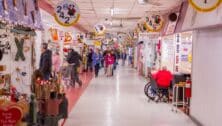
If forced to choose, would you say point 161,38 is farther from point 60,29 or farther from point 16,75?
point 16,75

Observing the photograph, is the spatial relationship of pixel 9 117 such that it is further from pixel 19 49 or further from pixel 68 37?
pixel 68 37

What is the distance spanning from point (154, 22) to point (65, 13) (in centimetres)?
641

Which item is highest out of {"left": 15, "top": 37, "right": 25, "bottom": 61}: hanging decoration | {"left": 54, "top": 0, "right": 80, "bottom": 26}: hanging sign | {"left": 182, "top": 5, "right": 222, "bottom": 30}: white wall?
{"left": 54, "top": 0, "right": 80, "bottom": 26}: hanging sign

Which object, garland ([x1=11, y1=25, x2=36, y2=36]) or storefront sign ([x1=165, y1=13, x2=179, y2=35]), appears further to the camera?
storefront sign ([x1=165, y1=13, x2=179, y2=35])

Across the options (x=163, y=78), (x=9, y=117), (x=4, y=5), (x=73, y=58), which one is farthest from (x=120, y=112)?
(x=73, y=58)

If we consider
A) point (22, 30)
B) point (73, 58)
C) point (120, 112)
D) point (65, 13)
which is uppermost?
point (65, 13)

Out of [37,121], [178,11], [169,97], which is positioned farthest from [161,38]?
[37,121]

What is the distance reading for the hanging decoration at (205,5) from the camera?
7258 millimetres

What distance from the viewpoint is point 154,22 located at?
17.0m

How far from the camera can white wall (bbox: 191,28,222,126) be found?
28.0ft

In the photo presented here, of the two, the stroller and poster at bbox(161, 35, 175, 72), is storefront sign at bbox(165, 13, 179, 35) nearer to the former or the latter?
poster at bbox(161, 35, 175, 72)

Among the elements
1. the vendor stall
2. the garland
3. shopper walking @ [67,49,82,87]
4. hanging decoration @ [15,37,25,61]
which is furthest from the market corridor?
the garland

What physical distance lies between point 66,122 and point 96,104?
326 centimetres

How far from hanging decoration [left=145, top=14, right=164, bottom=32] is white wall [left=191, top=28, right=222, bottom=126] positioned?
590 cm
